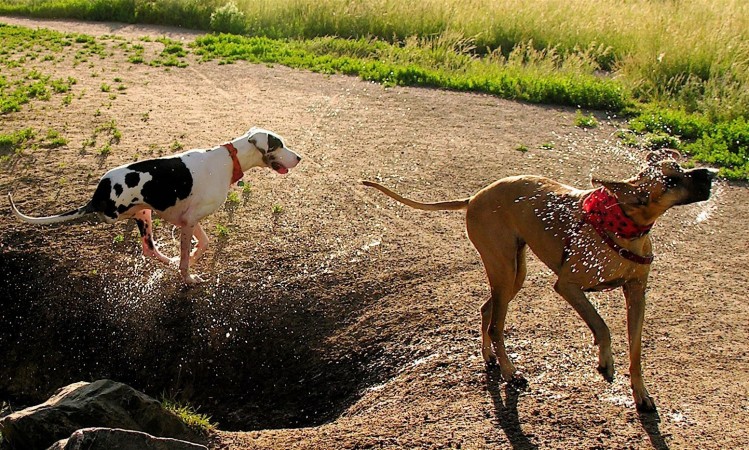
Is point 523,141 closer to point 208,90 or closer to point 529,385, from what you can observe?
point 208,90

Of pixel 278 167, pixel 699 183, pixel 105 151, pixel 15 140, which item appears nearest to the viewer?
pixel 699 183

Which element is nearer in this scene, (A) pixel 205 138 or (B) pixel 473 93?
(A) pixel 205 138

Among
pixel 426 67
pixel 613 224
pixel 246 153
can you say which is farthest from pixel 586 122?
pixel 613 224

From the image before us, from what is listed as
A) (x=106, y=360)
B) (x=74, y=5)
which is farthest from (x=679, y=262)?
(x=74, y=5)

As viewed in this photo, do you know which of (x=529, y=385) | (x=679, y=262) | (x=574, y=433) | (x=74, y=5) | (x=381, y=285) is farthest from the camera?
(x=74, y=5)

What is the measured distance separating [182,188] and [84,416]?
2.64 m

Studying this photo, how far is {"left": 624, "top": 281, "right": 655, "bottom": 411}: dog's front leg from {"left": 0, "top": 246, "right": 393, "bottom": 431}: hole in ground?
6.12 ft

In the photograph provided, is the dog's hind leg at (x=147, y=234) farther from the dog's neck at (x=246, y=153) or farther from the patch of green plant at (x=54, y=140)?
the patch of green plant at (x=54, y=140)

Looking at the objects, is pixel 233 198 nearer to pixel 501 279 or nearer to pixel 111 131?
pixel 111 131

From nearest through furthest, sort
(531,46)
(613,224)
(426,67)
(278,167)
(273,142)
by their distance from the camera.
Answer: (613,224) → (273,142) → (278,167) → (426,67) → (531,46)

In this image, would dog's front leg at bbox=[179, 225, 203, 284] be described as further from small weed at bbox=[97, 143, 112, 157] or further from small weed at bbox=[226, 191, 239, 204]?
small weed at bbox=[97, 143, 112, 157]

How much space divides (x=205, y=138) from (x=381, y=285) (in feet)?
13.5

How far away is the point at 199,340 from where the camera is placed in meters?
7.21

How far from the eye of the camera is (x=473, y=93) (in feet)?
44.2
